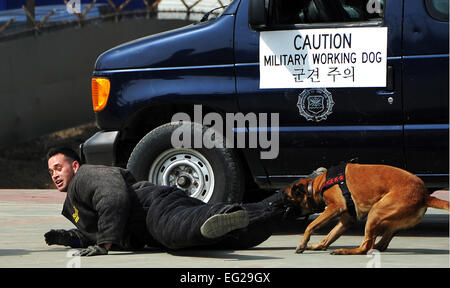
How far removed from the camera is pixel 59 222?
9203 millimetres

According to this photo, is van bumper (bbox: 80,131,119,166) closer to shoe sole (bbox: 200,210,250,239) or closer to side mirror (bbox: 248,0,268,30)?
side mirror (bbox: 248,0,268,30)

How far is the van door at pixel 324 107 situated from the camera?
7957 mm

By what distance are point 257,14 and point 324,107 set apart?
0.92 meters

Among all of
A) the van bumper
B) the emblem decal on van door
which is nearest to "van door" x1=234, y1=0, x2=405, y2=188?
the emblem decal on van door

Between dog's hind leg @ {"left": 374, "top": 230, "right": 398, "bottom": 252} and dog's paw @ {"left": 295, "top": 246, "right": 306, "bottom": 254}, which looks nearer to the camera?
dog's hind leg @ {"left": 374, "top": 230, "right": 398, "bottom": 252}

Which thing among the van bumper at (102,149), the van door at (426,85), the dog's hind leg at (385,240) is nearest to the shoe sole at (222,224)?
the dog's hind leg at (385,240)

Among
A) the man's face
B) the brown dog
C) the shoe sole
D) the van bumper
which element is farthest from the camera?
the van bumper

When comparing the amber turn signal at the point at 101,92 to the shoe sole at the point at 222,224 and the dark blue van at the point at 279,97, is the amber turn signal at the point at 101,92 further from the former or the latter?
the shoe sole at the point at 222,224

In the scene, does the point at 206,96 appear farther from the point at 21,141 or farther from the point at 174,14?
the point at 174,14

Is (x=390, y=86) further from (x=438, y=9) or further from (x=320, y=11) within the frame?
(x=320, y=11)

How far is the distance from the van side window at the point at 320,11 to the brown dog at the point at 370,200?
1855 millimetres

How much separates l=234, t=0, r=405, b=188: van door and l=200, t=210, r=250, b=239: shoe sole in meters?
2.05

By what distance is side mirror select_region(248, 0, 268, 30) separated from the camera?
8094 millimetres

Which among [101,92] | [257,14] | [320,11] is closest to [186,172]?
[101,92]
